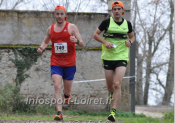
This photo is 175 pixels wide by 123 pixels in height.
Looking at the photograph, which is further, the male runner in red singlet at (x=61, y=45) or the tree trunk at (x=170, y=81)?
the tree trunk at (x=170, y=81)

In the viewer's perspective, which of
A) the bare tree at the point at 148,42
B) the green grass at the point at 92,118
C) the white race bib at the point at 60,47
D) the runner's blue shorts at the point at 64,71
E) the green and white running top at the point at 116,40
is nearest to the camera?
the white race bib at the point at 60,47

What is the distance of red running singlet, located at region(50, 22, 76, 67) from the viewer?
6352 millimetres

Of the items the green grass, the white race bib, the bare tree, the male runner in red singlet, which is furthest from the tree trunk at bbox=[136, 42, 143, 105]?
the white race bib

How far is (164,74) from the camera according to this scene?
2764 centimetres

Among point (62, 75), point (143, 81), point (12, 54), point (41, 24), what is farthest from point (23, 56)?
point (143, 81)

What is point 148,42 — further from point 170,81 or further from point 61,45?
point 61,45

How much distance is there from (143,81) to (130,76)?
1351 centimetres

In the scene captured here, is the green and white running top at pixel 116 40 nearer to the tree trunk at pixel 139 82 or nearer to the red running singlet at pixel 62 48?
the red running singlet at pixel 62 48

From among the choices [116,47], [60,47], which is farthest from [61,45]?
[116,47]

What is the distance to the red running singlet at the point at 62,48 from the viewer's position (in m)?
6.35

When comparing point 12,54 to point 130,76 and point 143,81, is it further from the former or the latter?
point 143,81

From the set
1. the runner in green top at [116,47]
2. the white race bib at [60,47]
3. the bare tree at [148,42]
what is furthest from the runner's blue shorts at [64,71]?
the bare tree at [148,42]

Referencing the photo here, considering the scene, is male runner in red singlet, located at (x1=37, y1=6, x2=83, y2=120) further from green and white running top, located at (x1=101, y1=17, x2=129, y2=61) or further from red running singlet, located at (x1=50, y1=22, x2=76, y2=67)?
green and white running top, located at (x1=101, y1=17, x2=129, y2=61)

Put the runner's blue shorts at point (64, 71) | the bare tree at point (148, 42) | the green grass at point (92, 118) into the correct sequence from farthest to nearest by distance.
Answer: the bare tree at point (148, 42) < the green grass at point (92, 118) < the runner's blue shorts at point (64, 71)
